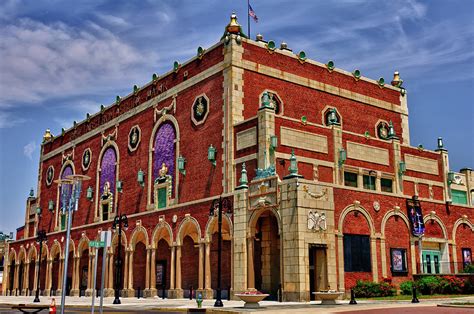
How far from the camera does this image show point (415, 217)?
1599 inches

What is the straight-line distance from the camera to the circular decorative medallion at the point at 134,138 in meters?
53.6

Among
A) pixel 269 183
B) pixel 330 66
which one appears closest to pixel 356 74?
pixel 330 66

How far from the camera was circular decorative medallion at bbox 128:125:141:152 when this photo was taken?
5358 cm

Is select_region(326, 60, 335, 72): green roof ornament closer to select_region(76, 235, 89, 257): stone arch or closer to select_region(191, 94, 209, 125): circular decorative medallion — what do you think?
select_region(191, 94, 209, 125): circular decorative medallion

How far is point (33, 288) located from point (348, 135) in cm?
4360

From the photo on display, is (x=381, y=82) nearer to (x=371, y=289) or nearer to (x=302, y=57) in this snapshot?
A: (x=302, y=57)

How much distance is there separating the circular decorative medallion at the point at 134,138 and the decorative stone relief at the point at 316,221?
2469cm

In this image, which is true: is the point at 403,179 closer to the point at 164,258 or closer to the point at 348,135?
the point at 348,135

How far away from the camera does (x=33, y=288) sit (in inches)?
2628

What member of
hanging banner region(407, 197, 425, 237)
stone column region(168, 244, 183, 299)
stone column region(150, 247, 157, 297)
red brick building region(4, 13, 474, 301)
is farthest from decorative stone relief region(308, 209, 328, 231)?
stone column region(150, 247, 157, 297)

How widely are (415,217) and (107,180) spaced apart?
102 feet

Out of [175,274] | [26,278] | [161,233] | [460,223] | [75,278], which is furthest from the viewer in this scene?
[26,278]

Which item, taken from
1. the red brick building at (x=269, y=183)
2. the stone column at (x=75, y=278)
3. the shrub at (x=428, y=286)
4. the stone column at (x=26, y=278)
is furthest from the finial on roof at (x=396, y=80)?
the stone column at (x=26, y=278)

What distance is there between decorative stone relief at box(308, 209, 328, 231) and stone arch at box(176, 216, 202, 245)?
436 inches
